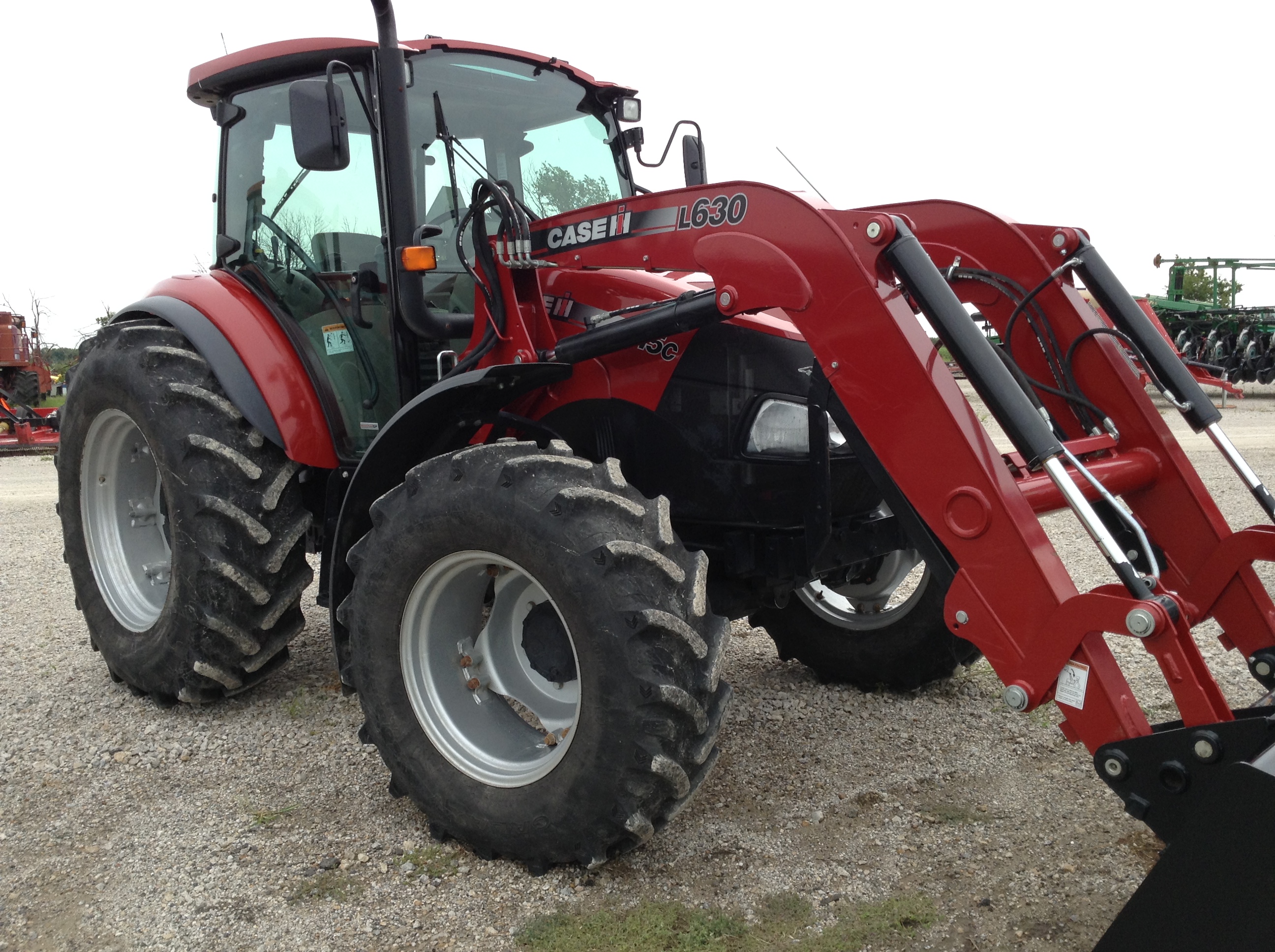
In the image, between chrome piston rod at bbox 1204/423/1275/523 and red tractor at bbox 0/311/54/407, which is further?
red tractor at bbox 0/311/54/407

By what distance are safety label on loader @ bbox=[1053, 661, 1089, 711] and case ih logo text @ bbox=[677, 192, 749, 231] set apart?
1.40 metres

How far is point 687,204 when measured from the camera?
9.67 feet

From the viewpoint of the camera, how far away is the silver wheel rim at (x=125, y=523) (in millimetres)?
4496

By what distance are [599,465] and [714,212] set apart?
771 mm

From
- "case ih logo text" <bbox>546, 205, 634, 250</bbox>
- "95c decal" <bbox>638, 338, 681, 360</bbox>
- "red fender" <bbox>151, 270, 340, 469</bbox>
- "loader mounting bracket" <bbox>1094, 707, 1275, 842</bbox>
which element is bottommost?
"loader mounting bracket" <bbox>1094, 707, 1275, 842</bbox>

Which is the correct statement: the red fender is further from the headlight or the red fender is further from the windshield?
the headlight

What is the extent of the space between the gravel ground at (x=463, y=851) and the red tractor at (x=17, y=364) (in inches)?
620

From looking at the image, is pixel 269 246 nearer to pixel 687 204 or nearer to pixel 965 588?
pixel 687 204

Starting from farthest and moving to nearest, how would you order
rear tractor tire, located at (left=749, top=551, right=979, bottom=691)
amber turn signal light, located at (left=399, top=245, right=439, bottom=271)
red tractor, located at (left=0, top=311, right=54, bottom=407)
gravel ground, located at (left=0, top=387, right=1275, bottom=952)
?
red tractor, located at (left=0, top=311, right=54, bottom=407) < rear tractor tire, located at (left=749, top=551, right=979, bottom=691) < amber turn signal light, located at (left=399, top=245, right=439, bottom=271) < gravel ground, located at (left=0, top=387, right=1275, bottom=952)

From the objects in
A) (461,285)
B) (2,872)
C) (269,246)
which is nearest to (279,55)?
(269,246)

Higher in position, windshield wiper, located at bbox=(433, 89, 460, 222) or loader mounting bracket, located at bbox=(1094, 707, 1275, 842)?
windshield wiper, located at bbox=(433, 89, 460, 222)

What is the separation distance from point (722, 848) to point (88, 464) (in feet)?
10.6

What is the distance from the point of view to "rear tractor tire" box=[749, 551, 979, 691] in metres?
4.11

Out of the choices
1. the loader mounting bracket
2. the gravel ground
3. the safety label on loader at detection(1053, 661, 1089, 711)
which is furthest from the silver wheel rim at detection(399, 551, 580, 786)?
the loader mounting bracket
